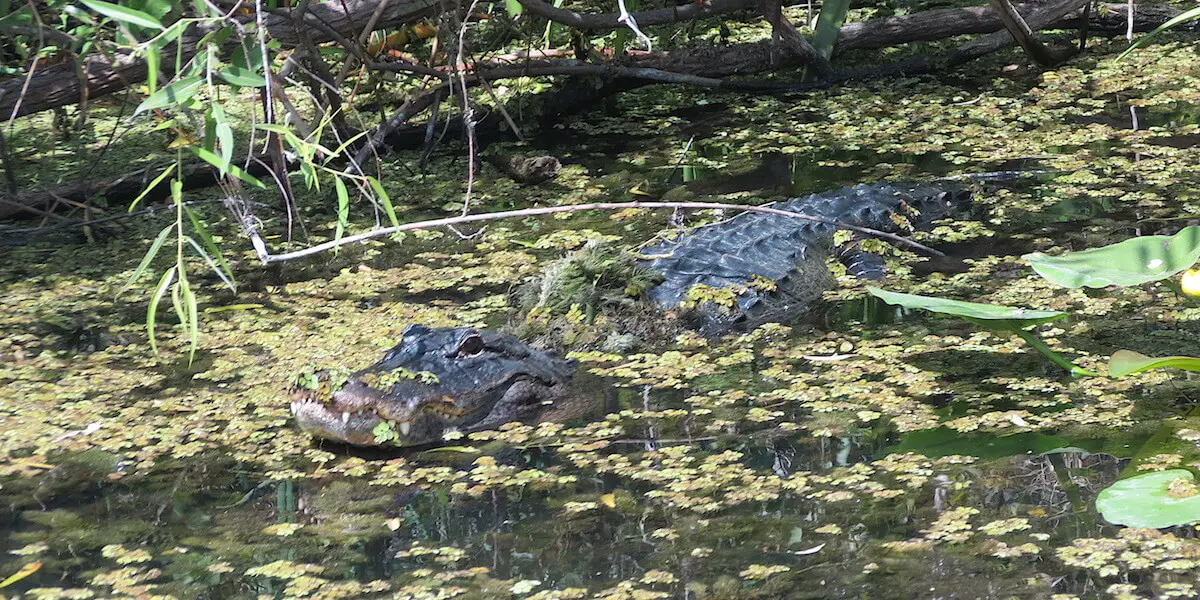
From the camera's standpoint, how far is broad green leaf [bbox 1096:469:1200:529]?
8.00 feet

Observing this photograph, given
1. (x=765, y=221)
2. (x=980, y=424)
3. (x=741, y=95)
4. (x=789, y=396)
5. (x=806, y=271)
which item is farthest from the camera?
(x=741, y=95)

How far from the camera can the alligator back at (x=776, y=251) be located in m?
4.55

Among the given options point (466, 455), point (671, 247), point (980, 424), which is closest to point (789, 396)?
point (980, 424)

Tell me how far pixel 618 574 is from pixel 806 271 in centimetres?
240

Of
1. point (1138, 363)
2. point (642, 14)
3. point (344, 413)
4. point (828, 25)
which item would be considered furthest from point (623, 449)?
point (828, 25)

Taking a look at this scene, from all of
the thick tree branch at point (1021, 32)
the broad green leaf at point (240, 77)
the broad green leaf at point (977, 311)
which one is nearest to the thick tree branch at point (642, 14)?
the thick tree branch at point (1021, 32)

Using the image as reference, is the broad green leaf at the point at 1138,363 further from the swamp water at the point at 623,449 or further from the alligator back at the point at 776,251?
the alligator back at the point at 776,251

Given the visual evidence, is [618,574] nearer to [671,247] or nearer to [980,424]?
[980,424]

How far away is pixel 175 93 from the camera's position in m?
2.61

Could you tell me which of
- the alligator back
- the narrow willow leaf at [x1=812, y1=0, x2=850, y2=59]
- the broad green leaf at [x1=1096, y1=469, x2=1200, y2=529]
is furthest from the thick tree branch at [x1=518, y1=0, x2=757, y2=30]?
the broad green leaf at [x1=1096, y1=469, x2=1200, y2=529]

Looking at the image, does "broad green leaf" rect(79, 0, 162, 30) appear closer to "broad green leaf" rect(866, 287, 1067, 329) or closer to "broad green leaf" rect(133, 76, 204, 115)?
"broad green leaf" rect(133, 76, 204, 115)

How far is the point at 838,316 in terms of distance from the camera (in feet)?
14.6

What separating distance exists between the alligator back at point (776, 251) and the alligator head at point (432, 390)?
0.78 metres

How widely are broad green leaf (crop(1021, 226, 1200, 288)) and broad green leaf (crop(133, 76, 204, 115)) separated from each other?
2.14 meters
